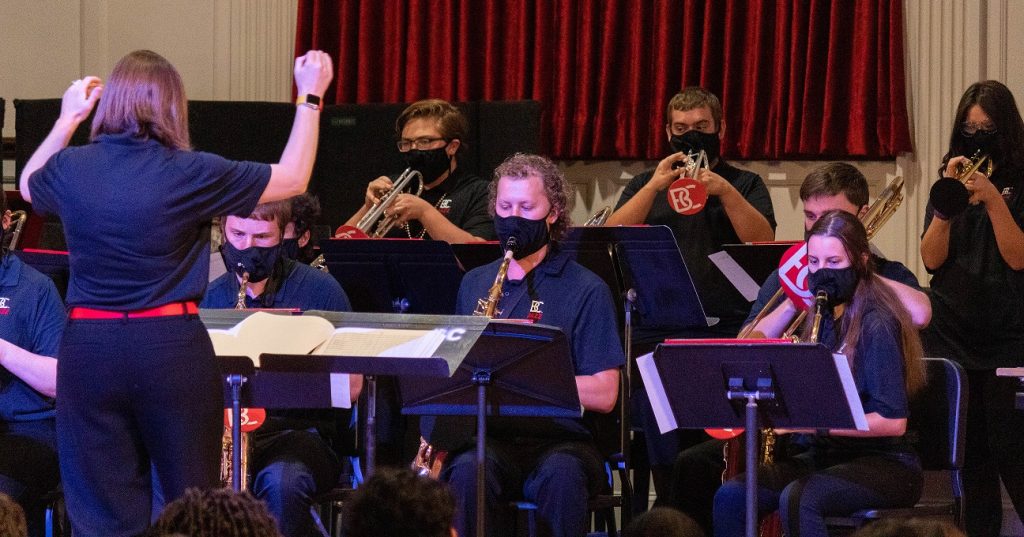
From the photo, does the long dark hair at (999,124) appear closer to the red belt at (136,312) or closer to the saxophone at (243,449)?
the saxophone at (243,449)

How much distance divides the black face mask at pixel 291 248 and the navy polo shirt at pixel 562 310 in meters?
0.73

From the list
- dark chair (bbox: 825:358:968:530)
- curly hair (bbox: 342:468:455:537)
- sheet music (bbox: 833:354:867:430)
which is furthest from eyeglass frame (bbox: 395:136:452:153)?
curly hair (bbox: 342:468:455:537)

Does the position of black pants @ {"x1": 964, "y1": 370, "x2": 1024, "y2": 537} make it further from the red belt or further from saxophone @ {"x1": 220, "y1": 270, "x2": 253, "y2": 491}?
the red belt

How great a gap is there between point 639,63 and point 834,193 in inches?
82.3

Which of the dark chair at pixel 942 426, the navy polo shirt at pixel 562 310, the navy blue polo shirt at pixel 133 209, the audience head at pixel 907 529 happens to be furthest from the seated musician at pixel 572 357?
the audience head at pixel 907 529

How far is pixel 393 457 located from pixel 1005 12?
359cm

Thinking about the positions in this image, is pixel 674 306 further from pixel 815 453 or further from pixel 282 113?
pixel 282 113

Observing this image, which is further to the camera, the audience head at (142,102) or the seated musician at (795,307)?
the seated musician at (795,307)

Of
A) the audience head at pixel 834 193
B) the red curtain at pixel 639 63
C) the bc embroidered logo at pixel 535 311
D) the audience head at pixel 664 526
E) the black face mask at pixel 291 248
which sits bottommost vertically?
the audience head at pixel 664 526

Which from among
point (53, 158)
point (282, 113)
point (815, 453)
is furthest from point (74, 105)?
point (282, 113)

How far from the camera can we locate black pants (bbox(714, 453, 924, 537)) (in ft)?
12.7

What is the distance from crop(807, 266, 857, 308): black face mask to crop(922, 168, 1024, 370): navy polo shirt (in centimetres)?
124

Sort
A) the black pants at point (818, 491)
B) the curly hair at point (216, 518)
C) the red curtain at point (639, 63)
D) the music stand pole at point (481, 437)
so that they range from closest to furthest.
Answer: the curly hair at point (216, 518) → the music stand pole at point (481, 437) → the black pants at point (818, 491) → the red curtain at point (639, 63)

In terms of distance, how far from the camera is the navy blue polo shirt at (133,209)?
3023 mm
